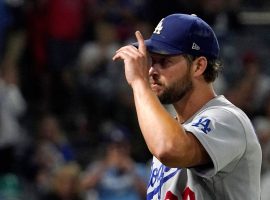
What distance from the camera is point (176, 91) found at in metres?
3.57

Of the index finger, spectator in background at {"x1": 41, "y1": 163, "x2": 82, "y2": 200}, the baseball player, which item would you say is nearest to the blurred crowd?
spectator in background at {"x1": 41, "y1": 163, "x2": 82, "y2": 200}

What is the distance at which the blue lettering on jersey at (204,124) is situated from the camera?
11.2 feet

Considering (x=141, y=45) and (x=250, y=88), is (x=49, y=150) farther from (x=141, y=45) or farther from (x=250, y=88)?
(x=141, y=45)

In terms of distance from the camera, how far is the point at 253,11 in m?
11.4

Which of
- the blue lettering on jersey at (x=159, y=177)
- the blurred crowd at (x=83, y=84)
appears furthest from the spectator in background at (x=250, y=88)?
the blue lettering on jersey at (x=159, y=177)

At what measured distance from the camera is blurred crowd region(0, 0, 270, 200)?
8.45 m

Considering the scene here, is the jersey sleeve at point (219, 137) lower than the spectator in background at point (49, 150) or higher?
higher

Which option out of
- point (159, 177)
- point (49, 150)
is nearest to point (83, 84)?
point (49, 150)

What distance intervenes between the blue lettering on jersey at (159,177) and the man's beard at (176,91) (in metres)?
0.30

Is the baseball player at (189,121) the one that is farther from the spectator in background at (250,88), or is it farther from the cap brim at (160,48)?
the spectator in background at (250,88)

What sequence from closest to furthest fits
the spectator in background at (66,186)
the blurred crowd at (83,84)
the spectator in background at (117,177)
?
the spectator in background at (66,186)
the spectator in background at (117,177)
the blurred crowd at (83,84)

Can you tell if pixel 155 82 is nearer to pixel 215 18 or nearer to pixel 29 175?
pixel 29 175

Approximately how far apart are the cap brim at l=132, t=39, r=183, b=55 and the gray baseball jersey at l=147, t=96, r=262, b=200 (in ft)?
0.93

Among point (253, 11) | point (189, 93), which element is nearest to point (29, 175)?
point (253, 11)
